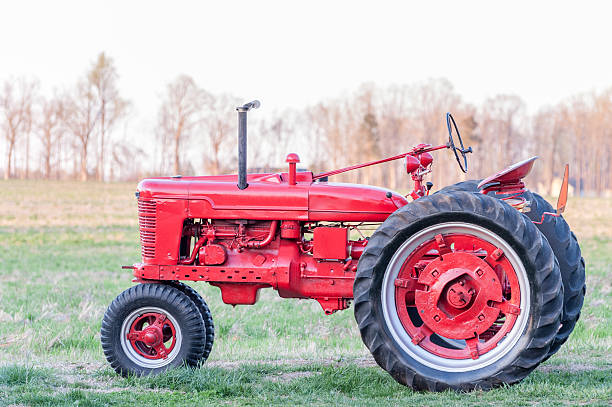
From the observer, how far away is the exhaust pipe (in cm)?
582

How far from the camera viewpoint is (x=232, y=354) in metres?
6.99

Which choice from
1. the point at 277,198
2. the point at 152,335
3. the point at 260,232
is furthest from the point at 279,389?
the point at 277,198

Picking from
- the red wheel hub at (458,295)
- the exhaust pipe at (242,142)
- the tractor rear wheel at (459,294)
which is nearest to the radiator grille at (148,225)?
the exhaust pipe at (242,142)

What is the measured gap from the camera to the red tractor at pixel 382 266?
5.02m

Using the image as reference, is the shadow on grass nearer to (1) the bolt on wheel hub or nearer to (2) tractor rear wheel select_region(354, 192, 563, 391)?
(2) tractor rear wheel select_region(354, 192, 563, 391)

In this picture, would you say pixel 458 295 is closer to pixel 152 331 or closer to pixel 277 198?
pixel 277 198

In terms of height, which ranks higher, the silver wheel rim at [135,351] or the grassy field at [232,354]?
the silver wheel rim at [135,351]

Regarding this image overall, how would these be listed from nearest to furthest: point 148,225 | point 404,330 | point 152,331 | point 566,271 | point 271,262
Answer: point 404,330 < point 566,271 < point 152,331 < point 271,262 < point 148,225

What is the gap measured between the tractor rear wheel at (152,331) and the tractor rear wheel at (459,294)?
1455 mm

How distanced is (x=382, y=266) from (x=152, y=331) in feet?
6.48

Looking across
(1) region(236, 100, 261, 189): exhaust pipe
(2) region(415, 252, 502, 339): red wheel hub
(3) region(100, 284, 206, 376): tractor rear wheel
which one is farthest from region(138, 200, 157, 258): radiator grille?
(2) region(415, 252, 502, 339): red wheel hub

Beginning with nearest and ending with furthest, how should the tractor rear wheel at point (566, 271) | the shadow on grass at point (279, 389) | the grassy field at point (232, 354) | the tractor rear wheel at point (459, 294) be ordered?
the shadow on grass at point (279, 389), the grassy field at point (232, 354), the tractor rear wheel at point (459, 294), the tractor rear wheel at point (566, 271)

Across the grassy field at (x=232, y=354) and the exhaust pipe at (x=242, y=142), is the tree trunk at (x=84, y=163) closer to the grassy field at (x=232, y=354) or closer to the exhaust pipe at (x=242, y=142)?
the grassy field at (x=232, y=354)

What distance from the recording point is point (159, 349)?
5.86 metres
